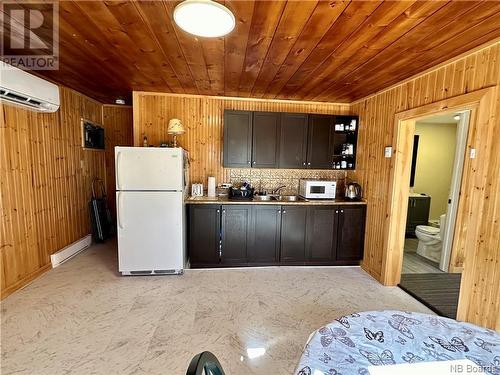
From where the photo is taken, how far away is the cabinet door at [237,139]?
3.74 m

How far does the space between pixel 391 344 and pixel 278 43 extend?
2159mm

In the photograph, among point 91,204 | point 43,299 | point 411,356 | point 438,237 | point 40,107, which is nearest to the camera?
point 411,356

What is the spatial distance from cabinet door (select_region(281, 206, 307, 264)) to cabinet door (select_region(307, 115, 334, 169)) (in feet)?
2.70

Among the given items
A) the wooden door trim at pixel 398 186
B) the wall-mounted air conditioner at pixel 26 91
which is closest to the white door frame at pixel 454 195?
the wooden door trim at pixel 398 186

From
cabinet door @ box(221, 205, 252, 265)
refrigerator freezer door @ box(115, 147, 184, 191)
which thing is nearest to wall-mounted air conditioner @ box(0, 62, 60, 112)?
refrigerator freezer door @ box(115, 147, 184, 191)

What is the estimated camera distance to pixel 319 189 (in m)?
3.89

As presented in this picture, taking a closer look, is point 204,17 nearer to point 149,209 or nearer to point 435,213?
point 149,209

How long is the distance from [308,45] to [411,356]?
2.18 meters

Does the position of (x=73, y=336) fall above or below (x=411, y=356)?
below

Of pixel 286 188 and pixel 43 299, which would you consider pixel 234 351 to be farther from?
pixel 286 188

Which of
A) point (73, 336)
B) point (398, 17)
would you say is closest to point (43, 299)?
point (73, 336)

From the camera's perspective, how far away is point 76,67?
110 inches

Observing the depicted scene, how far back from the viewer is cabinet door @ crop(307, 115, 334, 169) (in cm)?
388

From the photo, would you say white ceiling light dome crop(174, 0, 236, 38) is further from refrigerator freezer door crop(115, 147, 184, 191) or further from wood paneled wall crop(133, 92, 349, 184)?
wood paneled wall crop(133, 92, 349, 184)
